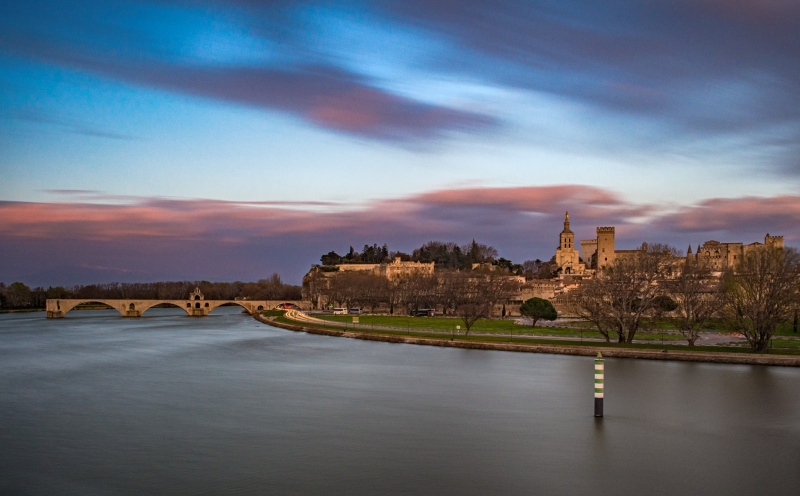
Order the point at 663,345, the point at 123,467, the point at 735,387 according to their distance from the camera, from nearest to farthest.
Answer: the point at 123,467 < the point at 735,387 < the point at 663,345

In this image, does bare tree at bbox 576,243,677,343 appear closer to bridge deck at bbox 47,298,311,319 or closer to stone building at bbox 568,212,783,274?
bridge deck at bbox 47,298,311,319

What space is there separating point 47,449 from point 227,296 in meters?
139

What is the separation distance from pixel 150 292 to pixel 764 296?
128956 mm

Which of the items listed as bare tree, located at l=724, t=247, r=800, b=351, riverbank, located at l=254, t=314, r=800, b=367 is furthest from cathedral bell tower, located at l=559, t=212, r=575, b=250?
bare tree, located at l=724, t=247, r=800, b=351

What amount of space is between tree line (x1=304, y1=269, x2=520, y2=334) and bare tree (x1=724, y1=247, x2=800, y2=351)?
30.0 metres

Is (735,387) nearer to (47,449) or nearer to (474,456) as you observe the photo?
(474,456)

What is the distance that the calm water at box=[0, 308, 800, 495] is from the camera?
12.9 m

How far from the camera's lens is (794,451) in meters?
14.9

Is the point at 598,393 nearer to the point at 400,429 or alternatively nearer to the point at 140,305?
the point at 400,429

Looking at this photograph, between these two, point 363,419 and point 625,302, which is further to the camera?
point 625,302

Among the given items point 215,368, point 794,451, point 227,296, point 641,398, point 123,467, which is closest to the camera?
point 123,467

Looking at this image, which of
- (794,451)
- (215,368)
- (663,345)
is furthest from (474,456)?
(663,345)

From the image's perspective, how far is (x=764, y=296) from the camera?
3212 centimetres

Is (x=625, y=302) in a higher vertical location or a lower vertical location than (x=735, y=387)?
higher
